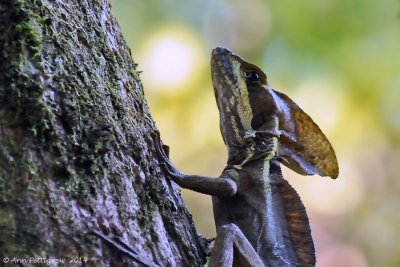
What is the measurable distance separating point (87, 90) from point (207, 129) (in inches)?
216

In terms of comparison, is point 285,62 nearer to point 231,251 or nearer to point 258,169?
point 258,169

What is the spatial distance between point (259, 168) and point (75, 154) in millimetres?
1995

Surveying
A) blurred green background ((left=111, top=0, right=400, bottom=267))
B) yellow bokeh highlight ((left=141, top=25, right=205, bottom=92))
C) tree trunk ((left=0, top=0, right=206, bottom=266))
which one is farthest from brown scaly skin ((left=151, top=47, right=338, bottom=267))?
yellow bokeh highlight ((left=141, top=25, right=205, bottom=92))

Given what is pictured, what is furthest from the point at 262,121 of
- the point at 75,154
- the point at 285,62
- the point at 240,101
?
the point at 285,62

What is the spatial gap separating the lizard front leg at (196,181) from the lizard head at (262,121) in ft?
1.87

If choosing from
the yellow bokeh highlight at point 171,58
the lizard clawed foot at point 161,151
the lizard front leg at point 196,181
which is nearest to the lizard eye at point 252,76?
the lizard front leg at point 196,181

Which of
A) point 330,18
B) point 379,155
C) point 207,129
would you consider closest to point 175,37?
point 207,129

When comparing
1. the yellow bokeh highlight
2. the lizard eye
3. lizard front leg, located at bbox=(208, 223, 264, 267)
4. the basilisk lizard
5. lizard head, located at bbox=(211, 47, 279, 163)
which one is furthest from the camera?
the yellow bokeh highlight

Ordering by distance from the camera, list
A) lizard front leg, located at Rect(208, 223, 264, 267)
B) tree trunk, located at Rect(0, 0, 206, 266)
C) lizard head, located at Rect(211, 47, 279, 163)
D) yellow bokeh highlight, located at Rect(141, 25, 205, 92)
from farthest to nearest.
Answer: yellow bokeh highlight, located at Rect(141, 25, 205, 92) → lizard head, located at Rect(211, 47, 279, 163) → lizard front leg, located at Rect(208, 223, 264, 267) → tree trunk, located at Rect(0, 0, 206, 266)

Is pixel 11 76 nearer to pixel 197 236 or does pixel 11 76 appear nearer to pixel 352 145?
pixel 197 236

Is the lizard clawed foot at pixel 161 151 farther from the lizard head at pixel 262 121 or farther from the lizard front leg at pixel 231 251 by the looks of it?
the lizard head at pixel 262 121

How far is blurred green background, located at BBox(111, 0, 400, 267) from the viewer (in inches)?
287

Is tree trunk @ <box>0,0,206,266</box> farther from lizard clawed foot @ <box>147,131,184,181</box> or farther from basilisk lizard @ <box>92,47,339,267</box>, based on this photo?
basilisk lizard @ <box>92,47,339,267</box>

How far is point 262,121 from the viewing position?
4.52 meters
